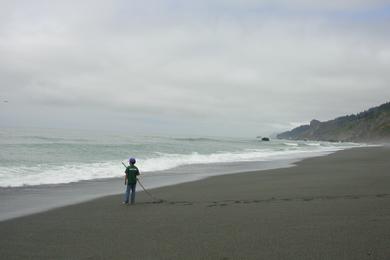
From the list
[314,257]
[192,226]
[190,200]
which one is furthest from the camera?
[190,200]

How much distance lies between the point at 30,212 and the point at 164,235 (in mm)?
4346

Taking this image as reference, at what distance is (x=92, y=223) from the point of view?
8664 millimetres

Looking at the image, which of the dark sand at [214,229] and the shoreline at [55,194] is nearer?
the dark sand at [214,229]

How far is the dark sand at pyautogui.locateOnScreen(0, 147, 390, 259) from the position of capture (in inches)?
246

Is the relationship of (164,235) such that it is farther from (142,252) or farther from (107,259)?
(107,259)

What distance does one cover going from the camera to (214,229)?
7.75 m

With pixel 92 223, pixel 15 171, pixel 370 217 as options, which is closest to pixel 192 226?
pixel 92 223

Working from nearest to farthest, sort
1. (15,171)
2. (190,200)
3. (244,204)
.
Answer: (244,204) < (190,200) < (15,171)

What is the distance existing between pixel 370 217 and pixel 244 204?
11.2ft

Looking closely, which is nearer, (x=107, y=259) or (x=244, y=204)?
(x=107, y=259)

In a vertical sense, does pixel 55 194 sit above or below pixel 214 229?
below

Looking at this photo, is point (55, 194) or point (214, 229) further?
point (55, 194)

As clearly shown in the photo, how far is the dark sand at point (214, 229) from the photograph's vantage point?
6254 mm

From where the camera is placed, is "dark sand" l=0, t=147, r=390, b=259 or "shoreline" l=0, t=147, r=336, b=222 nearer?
"dark sand" l=0, t=147, r=390, b=259
